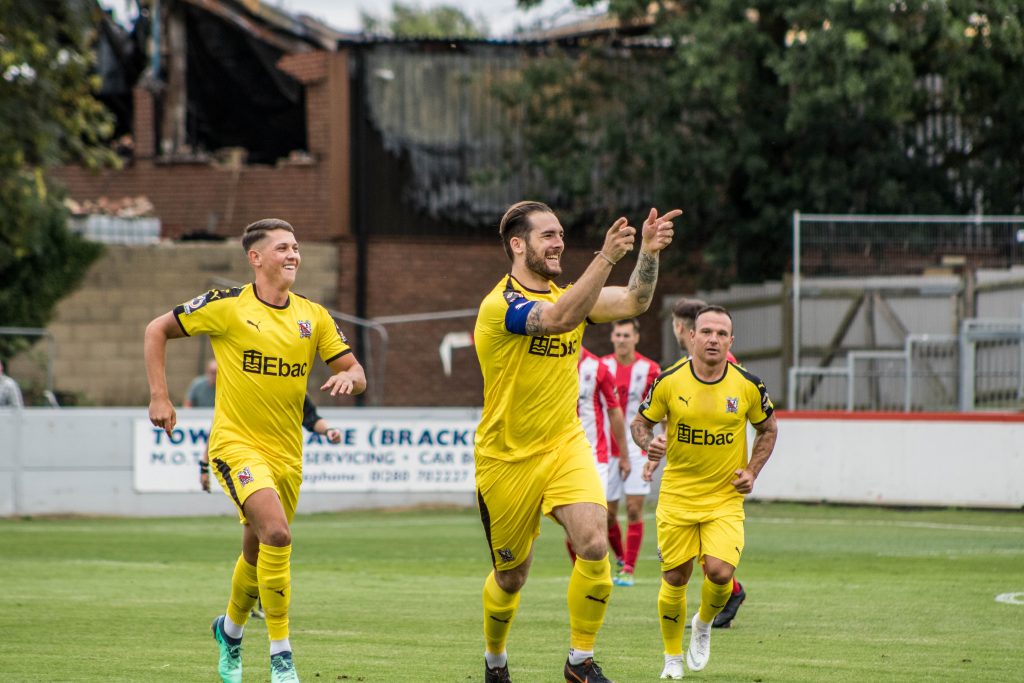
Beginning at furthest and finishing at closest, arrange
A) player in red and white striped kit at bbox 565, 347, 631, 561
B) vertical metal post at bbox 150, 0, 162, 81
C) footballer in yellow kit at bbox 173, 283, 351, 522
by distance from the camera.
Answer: vertical metal post at bbox 150, 0, 162, 81
player in red and white striped kit at bbox 565, 347, 631, 561
footballer in yellow kit at bbox 173, 283, 351, 522

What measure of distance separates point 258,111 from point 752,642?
2672 centimetres

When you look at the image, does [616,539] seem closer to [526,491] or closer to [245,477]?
[245,477]

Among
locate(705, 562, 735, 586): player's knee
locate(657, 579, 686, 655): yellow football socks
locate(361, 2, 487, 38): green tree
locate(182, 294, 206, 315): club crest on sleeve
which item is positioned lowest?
locate(657, 579, 686, 655): yellow football socks

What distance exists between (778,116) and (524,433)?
22.2 meters

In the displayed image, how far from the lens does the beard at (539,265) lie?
24.5 feet

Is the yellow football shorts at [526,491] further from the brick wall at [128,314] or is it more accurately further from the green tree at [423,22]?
the green tree at [423,22]

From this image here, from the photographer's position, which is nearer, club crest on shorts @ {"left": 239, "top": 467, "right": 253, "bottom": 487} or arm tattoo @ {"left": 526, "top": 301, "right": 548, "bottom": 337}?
arm tattoo @ {"left": 526, "top": 301, "right": 548, "bottom": 337}

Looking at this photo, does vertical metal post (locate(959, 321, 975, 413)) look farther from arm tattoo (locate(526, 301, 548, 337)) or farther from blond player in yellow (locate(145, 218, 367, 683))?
arm tattoo (locate(526, 301, 548, 337))

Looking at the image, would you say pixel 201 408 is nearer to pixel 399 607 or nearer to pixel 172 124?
pixel 399 607

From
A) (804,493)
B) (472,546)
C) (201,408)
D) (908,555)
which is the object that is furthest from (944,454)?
(201,408)

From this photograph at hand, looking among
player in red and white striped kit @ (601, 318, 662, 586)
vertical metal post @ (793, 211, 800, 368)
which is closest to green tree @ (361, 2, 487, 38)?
vertical metal post @ (793, 211, 800, 368)

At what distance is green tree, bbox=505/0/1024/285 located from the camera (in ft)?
84.8

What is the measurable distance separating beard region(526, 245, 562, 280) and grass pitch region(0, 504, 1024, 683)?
237 centimetres

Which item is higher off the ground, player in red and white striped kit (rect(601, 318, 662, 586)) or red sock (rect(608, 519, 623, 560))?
player in red and white striped kit (rect(601, 318, 662, 586))
